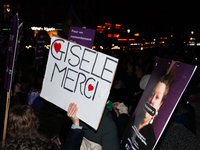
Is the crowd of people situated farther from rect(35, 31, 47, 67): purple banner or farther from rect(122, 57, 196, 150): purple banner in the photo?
rect(35, 31, 47, 67): purple banner

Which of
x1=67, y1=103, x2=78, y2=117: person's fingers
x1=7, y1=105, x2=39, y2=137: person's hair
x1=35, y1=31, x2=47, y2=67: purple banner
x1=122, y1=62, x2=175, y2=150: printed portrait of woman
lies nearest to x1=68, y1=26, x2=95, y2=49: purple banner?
x1=67, y1=103, x2=78, y2=117: person's fingers

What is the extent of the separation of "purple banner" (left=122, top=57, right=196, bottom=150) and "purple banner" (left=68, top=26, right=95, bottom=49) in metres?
2.28

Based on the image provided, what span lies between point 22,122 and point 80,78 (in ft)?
3.02

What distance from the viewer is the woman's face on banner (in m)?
1.40

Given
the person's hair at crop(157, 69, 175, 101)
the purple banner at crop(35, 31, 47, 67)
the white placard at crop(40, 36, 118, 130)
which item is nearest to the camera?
the person's hair at crop(157, 69, 175, 101)

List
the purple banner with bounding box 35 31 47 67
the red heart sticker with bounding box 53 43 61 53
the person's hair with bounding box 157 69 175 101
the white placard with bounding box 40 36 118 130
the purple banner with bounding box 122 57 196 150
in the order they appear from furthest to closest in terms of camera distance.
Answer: the purple banner with bounding box 35 31 47 67, the red heart sticker with bounding box 53 43 61 53, the white placard with bounding box 40 36 118 130, the person's hair with bounding box 157 69 175 101, the purple banner with bounding box 122 57 196 150

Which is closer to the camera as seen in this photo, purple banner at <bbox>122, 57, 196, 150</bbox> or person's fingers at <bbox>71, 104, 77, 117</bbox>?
purple banner at <bbox>122, 57, 196, 150</bbox>

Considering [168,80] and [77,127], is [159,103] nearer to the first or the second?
[168,80]

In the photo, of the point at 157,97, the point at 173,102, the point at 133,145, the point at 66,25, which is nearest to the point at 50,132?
the point at 133,145

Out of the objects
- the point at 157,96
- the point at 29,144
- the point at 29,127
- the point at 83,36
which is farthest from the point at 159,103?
the point at 83,36

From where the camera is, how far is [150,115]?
4.91 ft

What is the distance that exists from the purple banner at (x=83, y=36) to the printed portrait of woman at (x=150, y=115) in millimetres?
2376

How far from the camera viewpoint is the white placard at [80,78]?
6.84 feet

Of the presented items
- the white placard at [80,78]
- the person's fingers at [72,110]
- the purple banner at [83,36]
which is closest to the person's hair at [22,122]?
the white placard at [80,78]
